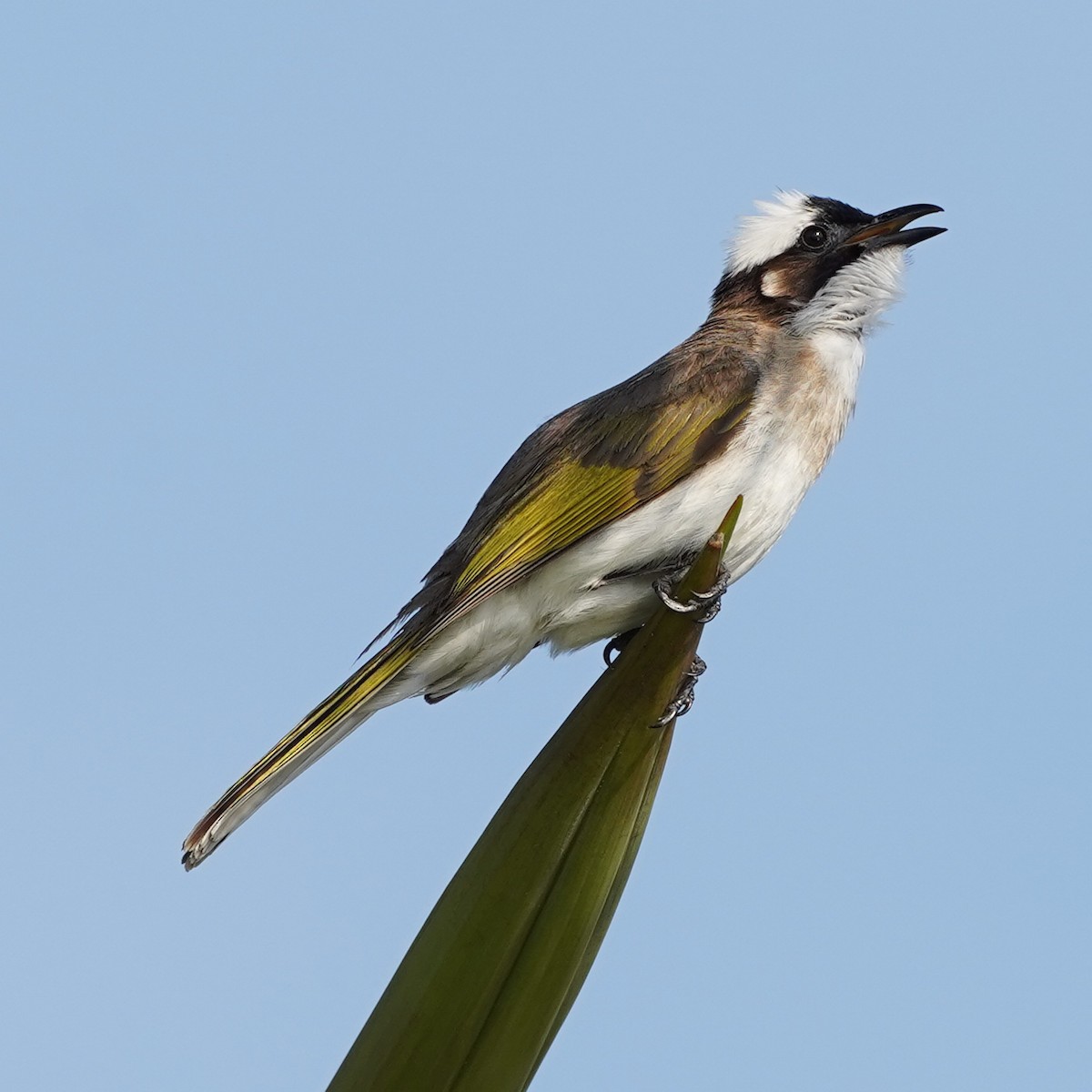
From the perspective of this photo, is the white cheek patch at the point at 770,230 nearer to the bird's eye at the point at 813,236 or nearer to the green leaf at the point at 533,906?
the bird's eye at the point at 813,236

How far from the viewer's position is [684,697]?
13.9ft

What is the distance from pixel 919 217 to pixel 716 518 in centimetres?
186

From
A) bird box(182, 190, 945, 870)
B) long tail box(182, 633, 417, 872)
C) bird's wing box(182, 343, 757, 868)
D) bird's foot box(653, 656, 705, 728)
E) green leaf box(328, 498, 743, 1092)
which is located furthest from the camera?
bird box(182, 190, 945, 870)

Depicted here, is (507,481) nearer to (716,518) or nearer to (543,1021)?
(716,518)

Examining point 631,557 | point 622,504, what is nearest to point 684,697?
point 631,557

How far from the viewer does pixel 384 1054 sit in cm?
271

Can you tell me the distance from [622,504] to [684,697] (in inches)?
49.6

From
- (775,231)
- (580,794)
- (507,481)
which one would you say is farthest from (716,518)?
(580,794)

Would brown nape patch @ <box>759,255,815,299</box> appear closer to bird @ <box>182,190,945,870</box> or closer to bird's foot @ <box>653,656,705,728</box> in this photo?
bird @ <box>182,190,945,870</box>

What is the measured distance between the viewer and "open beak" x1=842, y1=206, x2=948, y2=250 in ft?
20.6

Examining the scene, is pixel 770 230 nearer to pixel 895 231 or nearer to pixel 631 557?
pixel 895 231

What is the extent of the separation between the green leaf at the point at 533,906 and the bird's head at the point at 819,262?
3.02 m

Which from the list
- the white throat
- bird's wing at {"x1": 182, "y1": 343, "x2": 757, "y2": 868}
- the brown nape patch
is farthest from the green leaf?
the brown nape patch

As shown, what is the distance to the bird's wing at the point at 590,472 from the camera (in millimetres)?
5281
